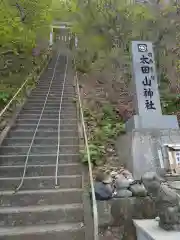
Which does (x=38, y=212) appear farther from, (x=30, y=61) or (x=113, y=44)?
(x=30, y=61)

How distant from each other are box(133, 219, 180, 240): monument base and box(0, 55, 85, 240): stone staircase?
0.93 m

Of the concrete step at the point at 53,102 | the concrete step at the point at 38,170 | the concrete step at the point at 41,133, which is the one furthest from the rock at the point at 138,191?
the concrete step at the point at 53,102

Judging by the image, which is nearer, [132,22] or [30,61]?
[132,22]

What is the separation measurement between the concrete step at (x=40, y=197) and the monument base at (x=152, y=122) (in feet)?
7.38

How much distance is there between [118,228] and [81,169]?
5.29 ft

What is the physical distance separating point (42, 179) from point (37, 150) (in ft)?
4.34

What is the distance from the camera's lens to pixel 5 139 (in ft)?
22.9

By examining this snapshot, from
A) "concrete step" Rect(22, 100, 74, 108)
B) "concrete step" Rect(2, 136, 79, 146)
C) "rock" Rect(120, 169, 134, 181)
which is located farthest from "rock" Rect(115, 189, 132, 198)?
"concrete step" Rect(22, 100, 74, 108)

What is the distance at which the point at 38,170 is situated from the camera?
581 centimetres

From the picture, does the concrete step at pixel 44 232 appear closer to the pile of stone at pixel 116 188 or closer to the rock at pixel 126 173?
the pile of stone at pixel 116 188

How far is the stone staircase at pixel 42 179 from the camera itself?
4.38 m

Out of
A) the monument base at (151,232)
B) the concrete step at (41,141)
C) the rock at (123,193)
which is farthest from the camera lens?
the concrete step at (41,141)

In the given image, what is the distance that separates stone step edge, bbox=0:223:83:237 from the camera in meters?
4.18

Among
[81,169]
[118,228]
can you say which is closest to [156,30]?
[81,169]
